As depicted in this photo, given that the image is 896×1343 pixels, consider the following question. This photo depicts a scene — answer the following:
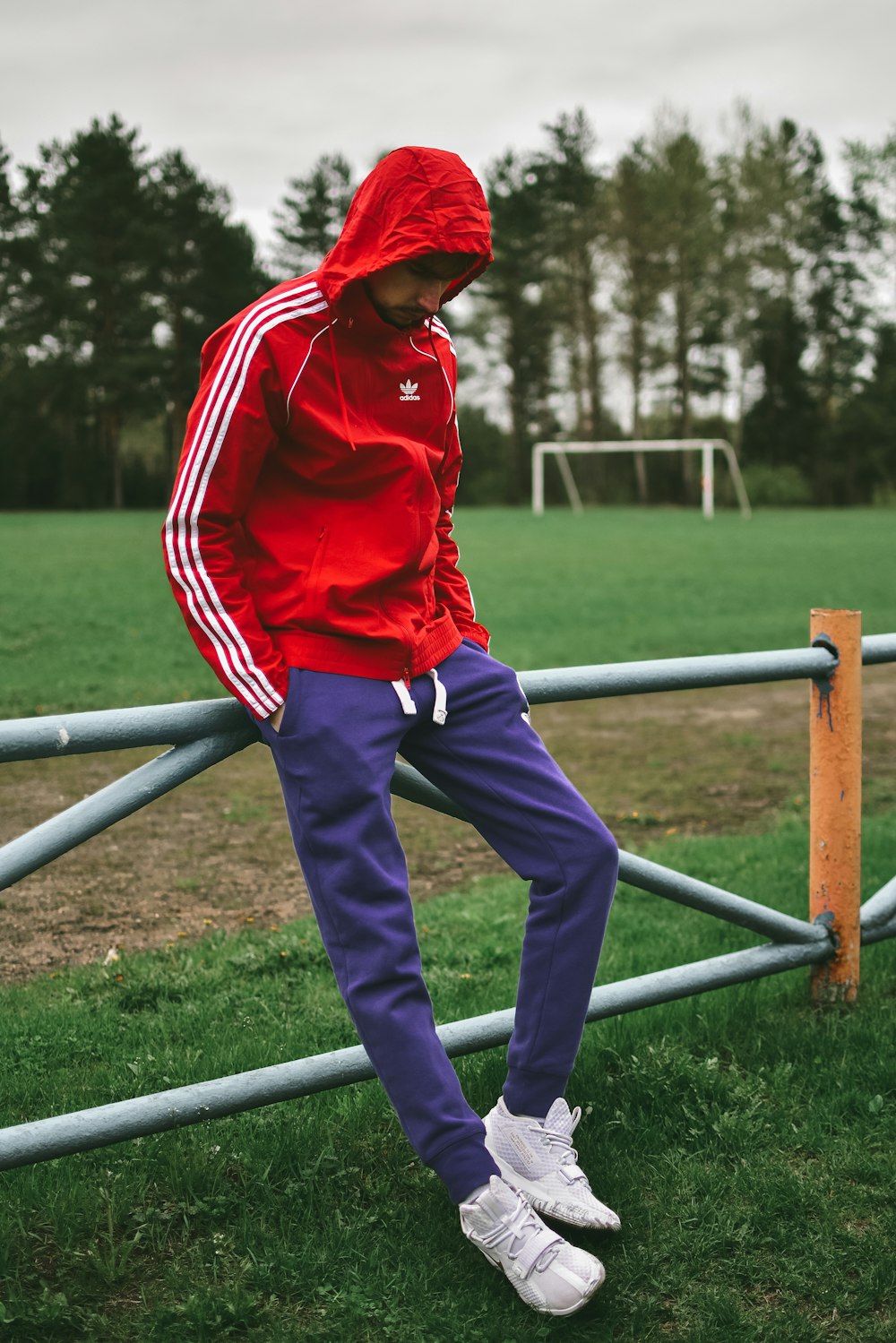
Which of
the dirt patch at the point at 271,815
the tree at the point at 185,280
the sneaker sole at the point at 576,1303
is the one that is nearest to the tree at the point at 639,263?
the tree at the point at 185,280

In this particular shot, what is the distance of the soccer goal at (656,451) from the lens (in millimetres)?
41625

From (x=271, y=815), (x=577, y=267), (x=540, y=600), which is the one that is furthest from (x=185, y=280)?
(x=271, y=815)

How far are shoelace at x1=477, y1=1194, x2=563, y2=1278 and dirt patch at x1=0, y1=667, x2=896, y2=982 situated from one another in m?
2.12

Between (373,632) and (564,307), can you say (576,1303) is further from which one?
(564,307)

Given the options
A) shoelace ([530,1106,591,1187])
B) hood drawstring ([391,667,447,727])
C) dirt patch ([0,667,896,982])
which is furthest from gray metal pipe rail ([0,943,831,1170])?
dirt patch ([0,667,896,982])

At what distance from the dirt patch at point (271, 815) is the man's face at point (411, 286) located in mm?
2490

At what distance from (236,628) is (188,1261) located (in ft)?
3.85

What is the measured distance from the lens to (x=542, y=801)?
239cm

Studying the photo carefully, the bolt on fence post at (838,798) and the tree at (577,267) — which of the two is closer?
the bolt on fence post at (838,798)

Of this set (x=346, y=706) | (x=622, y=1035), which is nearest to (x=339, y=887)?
(x=346, y=706)

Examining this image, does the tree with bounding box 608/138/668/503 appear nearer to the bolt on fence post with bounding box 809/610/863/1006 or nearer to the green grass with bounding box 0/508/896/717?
the green grass with bounding box 0/508/896/717

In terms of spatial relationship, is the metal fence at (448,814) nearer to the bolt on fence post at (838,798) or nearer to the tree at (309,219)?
the bolt on fence post at (838,798)

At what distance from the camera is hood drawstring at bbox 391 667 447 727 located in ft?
7.47

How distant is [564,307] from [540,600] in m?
40.6
